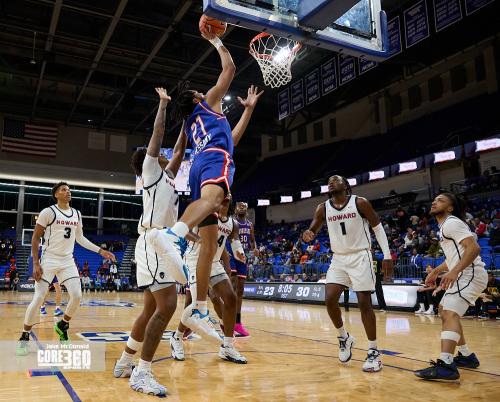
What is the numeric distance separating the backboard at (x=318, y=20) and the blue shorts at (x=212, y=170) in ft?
6.94

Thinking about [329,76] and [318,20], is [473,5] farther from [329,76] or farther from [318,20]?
[318,20]

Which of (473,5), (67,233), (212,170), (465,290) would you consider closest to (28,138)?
(67,233)

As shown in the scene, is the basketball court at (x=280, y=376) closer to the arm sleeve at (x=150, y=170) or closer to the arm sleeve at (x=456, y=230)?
the arm sleeve at (x=456, y=230)

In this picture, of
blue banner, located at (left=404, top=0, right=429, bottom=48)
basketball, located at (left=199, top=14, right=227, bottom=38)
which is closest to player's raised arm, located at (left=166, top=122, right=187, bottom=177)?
basketball, located at (left=199, top=14, right=227, bottom=38)

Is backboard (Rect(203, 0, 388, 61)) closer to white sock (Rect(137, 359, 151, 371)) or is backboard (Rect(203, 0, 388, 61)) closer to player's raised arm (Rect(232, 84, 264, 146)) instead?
player's raised arm (Rect(232, 84, 264, 146))

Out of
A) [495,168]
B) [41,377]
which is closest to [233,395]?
[41,377]

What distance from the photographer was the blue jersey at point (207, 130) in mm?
3994

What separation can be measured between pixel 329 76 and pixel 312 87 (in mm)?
1010

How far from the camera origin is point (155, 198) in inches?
151

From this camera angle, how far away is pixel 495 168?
61.7 ft

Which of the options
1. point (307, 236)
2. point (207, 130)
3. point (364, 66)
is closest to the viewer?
point (207, 130)

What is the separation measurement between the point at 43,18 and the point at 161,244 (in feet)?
61.8

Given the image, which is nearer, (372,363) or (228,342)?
(372,363)

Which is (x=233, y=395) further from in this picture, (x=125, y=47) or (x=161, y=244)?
(x=125, y=47)
